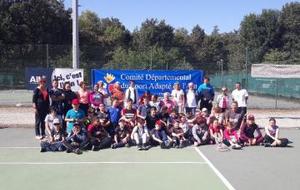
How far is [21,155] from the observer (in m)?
11.4

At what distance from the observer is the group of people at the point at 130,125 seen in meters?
12.5

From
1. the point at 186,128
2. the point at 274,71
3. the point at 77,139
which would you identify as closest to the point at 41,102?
the point at 77,139

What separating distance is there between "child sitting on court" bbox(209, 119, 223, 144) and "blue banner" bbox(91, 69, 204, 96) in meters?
4.52

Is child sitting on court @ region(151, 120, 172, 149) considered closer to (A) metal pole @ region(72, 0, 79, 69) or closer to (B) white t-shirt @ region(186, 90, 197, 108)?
(B) white t-shirt @ region(186, 90, 197, 108)

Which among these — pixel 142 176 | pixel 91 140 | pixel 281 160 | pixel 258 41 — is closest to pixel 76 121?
pixel 91 140

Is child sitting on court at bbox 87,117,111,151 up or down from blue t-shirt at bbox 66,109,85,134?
down

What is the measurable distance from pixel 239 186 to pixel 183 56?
2125cm

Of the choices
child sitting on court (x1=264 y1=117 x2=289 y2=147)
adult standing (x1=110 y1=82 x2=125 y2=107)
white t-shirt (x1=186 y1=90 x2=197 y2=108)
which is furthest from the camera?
Result: white t-shirt (x1=186 y1=90 x2=197 y2=108)

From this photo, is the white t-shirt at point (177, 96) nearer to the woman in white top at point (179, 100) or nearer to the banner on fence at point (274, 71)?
the woman in white top at point (179, 100)

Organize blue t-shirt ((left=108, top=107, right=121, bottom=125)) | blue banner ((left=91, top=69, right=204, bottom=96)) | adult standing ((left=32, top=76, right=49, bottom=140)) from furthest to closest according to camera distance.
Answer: blue banner ((left=91, top=69, right=204, bottom=96))
adult standing ((left=32, top=76, right=49, bottom=140))
blue t-shirt ((left=108, top=107, right=121, bottom=125))

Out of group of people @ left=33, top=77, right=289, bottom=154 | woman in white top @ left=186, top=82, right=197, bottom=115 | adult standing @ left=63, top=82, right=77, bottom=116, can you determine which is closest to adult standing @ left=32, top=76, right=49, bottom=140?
group of people @ left=33, top=77, right=289, bottom=154

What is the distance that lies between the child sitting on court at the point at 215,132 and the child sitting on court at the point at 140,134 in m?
1.65

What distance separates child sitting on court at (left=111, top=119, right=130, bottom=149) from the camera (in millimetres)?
12734

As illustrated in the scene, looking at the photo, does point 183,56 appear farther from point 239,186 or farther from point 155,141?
point 239,186
